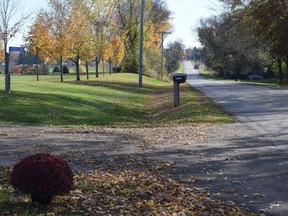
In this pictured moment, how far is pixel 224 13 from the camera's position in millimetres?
36688

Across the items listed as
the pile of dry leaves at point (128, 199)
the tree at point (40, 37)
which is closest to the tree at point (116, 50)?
the tree at point (40, 37)

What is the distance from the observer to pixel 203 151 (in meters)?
11.1

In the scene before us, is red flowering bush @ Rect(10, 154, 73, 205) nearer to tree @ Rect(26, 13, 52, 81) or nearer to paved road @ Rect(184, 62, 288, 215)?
paved road @ Rect(184, 62, 288, 215)

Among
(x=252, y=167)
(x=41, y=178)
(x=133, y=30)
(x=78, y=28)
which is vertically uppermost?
(x=133, y=30)

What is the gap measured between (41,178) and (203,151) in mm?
5832

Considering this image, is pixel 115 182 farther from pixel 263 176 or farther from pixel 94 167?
pixel 263 176

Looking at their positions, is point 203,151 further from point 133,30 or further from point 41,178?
point 133,30

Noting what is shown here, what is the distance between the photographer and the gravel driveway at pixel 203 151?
7797 mm

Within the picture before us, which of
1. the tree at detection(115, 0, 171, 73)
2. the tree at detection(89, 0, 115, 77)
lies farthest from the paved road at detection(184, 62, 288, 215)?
the tree at detection(115, 0, 171, 73)

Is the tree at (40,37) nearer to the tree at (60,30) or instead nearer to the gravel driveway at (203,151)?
the tree at (60,30)

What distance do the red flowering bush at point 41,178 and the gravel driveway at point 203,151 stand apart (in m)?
2.51

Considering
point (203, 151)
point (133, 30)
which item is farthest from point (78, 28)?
point (203, 151)

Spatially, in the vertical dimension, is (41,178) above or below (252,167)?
above

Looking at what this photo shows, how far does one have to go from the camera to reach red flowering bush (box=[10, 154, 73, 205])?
5879 millimetres
